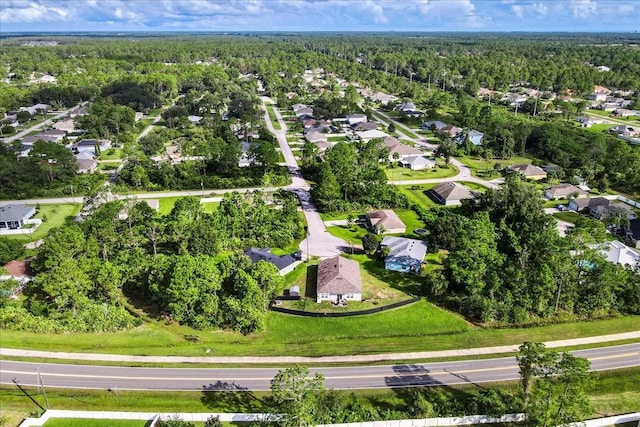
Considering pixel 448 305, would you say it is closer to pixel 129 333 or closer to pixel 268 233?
pixel 268 233

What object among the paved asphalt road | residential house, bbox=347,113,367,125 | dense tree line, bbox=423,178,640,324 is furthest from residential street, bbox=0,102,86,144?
dense tree line, bbox=423,178,640,324

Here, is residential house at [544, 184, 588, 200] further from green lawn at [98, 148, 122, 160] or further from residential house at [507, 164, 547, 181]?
green lawn at [98, 148, 122, 160]

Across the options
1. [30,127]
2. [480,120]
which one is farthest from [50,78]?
[480,120]

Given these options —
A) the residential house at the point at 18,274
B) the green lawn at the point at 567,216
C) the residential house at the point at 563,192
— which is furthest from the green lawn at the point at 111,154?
the green lawn at the point at 567,216

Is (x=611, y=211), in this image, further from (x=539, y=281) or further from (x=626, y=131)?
(x=626, y=131)

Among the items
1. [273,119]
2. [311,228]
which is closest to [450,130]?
[273,119]

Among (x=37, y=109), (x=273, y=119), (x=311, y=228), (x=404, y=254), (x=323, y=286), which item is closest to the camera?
(x=323, y=286)

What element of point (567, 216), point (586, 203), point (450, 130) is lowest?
point (567, 216)
